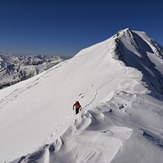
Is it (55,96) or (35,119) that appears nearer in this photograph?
(35,119)

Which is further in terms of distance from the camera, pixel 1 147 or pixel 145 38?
pixel 145 38

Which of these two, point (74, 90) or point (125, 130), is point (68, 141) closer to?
point (125, 130)

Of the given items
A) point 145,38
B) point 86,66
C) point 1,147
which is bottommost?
point 1,147

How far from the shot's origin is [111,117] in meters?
11.2

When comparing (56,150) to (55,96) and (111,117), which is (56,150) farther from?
(55,96)

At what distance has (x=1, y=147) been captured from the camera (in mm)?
15555

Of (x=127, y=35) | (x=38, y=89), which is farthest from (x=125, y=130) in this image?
(x=127, y=35)

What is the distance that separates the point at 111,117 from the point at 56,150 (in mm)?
3762

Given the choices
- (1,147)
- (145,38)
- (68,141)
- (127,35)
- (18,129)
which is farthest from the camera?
(145,38)

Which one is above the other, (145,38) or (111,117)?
(145,38)

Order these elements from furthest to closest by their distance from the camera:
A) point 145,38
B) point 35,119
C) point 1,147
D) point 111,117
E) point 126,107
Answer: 1. point 145,38
2. point 35,119
3. point 1,147
4. point 126,107
5. point 111,117

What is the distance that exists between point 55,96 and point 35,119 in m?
6.78

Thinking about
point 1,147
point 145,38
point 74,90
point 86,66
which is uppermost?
point 145,38

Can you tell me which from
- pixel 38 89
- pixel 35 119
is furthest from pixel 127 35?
pixel 35 119
